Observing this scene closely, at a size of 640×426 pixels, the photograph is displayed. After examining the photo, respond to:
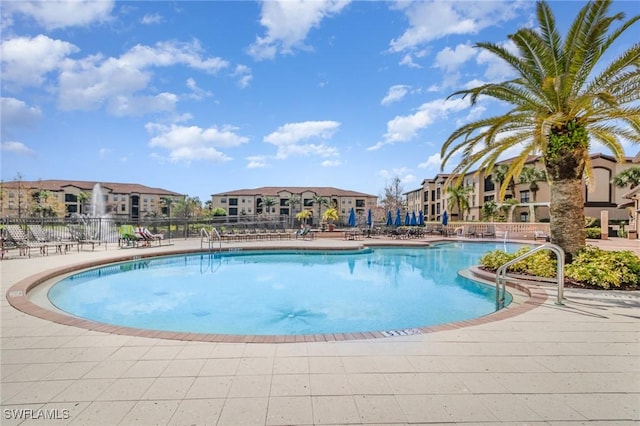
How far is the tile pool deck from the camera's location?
2.66m

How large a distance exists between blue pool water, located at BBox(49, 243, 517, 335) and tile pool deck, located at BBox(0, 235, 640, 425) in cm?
225

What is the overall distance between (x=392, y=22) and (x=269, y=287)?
9929 millimetres

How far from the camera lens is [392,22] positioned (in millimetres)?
12281

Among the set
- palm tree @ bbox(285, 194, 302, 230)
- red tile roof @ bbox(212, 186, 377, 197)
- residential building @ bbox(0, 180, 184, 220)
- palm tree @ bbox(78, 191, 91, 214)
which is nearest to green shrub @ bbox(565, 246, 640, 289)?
palm tree @ bbox(285, 194, 302, 230)

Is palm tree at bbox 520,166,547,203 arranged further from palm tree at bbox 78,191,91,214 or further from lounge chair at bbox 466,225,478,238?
palm tree at bbox 78,191,91,214

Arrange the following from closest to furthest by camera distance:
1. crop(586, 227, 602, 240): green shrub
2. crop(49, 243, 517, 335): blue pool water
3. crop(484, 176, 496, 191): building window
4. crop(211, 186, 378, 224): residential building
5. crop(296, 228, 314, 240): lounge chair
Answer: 1. crop(49, 243, 517, 335): blue pool water
2. crop(296, 228, 314, 240): lounge chair
3. crop(586, 227, 602, 240): green shrub
4. crop(484, 176, 496, 191): building window
5. crop(211, 186, 378, 224): residential building

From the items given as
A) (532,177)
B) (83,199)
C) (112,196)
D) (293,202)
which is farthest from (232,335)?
(112,196)

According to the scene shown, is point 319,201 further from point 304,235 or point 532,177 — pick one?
point 304,235

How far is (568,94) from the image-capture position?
27.9 ft

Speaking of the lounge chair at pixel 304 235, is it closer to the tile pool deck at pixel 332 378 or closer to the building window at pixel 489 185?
the tile pool deck at pixel 332 378

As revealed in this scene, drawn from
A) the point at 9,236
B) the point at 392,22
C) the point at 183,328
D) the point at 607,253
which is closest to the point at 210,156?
the point at 9,236

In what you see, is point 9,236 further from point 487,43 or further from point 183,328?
point 487,43

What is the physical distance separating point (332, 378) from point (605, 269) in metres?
7.38

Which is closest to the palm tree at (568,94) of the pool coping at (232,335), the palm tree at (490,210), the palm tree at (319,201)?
the pool coping at (232,335)
